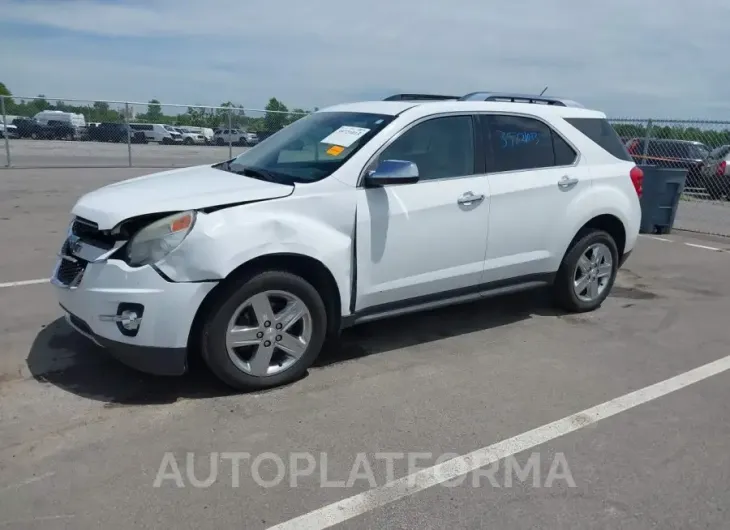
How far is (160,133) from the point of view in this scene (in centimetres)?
2120

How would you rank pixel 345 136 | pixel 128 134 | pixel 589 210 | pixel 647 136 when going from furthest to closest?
pixel 128 134, pixel 647 136, pixel 589 210, pixel 345 136

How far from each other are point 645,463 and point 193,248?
2.66 meters

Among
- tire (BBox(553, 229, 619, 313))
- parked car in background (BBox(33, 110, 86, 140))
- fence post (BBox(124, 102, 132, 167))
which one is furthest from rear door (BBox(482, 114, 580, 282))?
parked car in background (BBox(33, 110, 86, 140))

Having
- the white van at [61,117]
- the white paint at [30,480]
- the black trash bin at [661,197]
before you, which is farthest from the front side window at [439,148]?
the white van at [61,117]

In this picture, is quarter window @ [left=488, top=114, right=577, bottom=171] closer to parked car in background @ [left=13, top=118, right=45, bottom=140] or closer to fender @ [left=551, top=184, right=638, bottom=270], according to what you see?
fender @ [left=551, top=184, right=638, bottom=270]

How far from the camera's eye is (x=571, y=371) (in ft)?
15.1

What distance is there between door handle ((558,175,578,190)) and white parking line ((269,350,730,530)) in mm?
1751

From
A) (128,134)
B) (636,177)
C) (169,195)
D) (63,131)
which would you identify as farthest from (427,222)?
(63,131)

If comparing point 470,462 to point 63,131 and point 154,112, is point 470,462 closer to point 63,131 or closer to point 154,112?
point 154,112

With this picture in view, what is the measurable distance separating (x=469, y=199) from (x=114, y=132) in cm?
1684

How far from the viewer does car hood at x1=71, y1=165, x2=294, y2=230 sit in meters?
3.82

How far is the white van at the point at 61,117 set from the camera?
760 inches

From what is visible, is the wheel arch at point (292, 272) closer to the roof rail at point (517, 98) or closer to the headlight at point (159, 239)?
the headlight at point (159, 239)

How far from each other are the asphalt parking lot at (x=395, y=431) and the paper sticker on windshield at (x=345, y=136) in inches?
59.0
